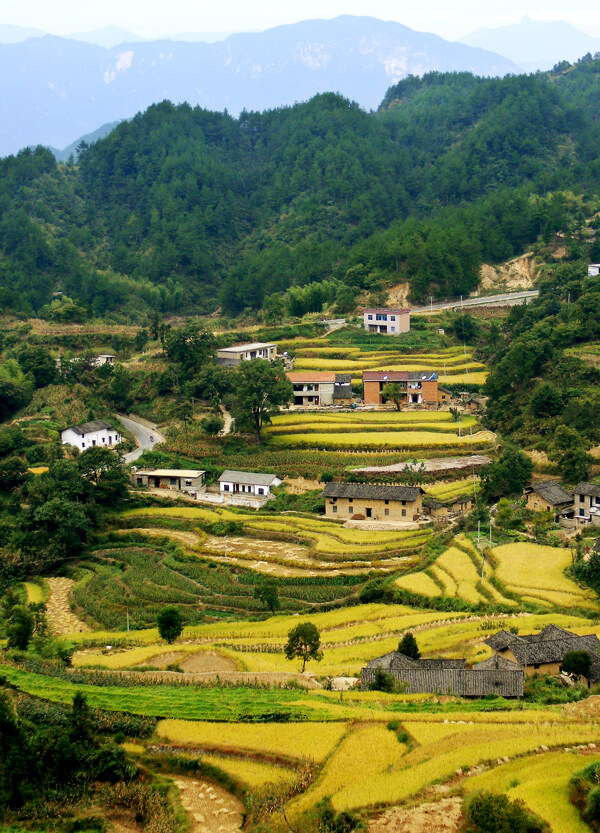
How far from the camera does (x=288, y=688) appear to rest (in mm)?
18672

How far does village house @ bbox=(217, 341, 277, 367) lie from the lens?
47.3m

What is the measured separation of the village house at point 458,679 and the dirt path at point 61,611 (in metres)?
10.7

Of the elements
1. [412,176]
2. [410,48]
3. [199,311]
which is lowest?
[199,311]

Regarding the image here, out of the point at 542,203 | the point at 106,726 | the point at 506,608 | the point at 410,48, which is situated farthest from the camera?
the point at 410,48

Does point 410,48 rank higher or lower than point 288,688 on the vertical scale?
higher

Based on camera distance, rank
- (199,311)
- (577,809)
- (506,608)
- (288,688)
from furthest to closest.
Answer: (199,311) → (506,608) → (288,688) → (577,809)

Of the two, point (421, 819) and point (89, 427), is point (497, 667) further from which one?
point (89, 427)

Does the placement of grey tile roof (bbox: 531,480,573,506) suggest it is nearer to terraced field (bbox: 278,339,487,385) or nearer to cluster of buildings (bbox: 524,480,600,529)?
cluster of buildings (bbox: 524,480,600,529)

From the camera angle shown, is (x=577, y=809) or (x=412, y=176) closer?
(x=577, y=809)

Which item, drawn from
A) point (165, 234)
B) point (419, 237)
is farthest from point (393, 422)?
point (165, 234)

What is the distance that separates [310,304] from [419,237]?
8419 mm

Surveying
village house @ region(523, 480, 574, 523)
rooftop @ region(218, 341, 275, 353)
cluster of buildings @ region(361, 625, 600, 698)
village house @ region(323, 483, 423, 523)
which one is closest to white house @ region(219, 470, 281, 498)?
village house @ region(323, 483, 423, 523)

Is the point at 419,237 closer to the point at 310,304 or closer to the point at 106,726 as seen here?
the point at 310,304

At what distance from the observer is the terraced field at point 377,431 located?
37969mm
